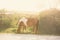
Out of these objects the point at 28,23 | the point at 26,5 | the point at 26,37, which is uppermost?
the point at 26,5

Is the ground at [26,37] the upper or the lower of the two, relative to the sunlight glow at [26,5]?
lower

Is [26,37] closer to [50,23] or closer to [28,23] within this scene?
[28,23]

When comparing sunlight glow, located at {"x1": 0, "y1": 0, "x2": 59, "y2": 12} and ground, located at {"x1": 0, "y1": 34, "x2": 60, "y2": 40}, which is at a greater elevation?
sunlight glow, located at {"x1": 0, "y1": 0, "x2": 59, "y2": 12}

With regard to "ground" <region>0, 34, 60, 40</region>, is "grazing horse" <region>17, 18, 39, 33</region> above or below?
above

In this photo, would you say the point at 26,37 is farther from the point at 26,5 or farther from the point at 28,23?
the point at 26,5

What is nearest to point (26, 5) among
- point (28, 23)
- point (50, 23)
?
point (28, 23)

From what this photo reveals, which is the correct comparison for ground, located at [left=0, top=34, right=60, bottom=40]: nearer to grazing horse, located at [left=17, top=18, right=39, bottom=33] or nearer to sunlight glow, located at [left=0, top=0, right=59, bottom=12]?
grazing horse, located at [left=17, top=18, right=39, bottom=33]

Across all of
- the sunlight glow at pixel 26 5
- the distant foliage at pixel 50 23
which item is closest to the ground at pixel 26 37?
the distant foliage at pixel 50 23

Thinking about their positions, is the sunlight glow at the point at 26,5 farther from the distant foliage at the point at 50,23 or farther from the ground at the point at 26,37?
the ground at the point at 26,37

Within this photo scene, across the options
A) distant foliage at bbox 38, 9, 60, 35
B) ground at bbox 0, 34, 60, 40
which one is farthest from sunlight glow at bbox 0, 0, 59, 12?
ground at bbox 0, 34, 60, 40

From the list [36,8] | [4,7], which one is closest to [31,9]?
[36,8]

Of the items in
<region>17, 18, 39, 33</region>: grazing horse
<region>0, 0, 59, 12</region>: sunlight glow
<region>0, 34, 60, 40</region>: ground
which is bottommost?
<region>0, 34, 60, 40</region>: ground

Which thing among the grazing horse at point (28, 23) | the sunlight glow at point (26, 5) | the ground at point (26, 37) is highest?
the sunlight glow at point (26, 5)

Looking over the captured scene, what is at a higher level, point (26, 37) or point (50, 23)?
point (50, 23)
